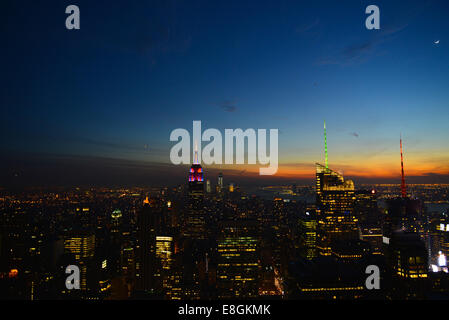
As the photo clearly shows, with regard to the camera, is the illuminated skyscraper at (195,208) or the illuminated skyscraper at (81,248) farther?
the illuminated skyscraper at (195,208)

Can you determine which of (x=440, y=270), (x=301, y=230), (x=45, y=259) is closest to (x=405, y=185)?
(x=440, y=270)

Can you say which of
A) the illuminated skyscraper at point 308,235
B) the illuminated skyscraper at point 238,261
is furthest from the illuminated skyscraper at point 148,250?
the illuminated skyscraper at point 308,235

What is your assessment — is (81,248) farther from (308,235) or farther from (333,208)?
(333,208)

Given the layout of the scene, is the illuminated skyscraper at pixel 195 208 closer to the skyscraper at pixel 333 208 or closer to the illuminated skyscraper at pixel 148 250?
the illuminated skyscraper at pixel 148 250

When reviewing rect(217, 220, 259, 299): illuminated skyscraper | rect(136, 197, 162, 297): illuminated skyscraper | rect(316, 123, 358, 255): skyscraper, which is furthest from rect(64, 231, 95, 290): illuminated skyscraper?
rect(316, 123, 358, 255): skyscraper

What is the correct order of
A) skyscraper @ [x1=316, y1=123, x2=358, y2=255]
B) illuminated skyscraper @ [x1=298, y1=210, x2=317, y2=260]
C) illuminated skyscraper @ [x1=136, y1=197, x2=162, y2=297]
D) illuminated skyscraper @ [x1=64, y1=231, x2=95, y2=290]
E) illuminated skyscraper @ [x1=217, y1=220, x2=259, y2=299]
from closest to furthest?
illuminated skyscraper @ [x1=64, y1=231, x2=95, y2=290] < illuminated skyscraper @ [x1=217, y1=220, x2=259, y2=299] < illuminated skyscraper @ [x1=136, y1=197, x2=162, y2=297] < illuminated skyscraper @ [x1=298, y1=210, x2=317, y2=260] < skyscraper @ [x1=316, y1=123, x2=358, y2=255]

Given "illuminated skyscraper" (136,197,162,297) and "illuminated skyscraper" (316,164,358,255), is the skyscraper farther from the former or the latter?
"illuminated skyscraper" (136,197,162,297)

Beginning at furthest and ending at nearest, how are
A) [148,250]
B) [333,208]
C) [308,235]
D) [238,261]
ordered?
1. [333,208]
2. [308,235]
3. [148,250]
4. [238,261]

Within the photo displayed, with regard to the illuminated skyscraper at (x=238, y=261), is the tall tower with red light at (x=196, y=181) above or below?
above

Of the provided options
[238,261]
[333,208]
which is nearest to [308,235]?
[333,208]
